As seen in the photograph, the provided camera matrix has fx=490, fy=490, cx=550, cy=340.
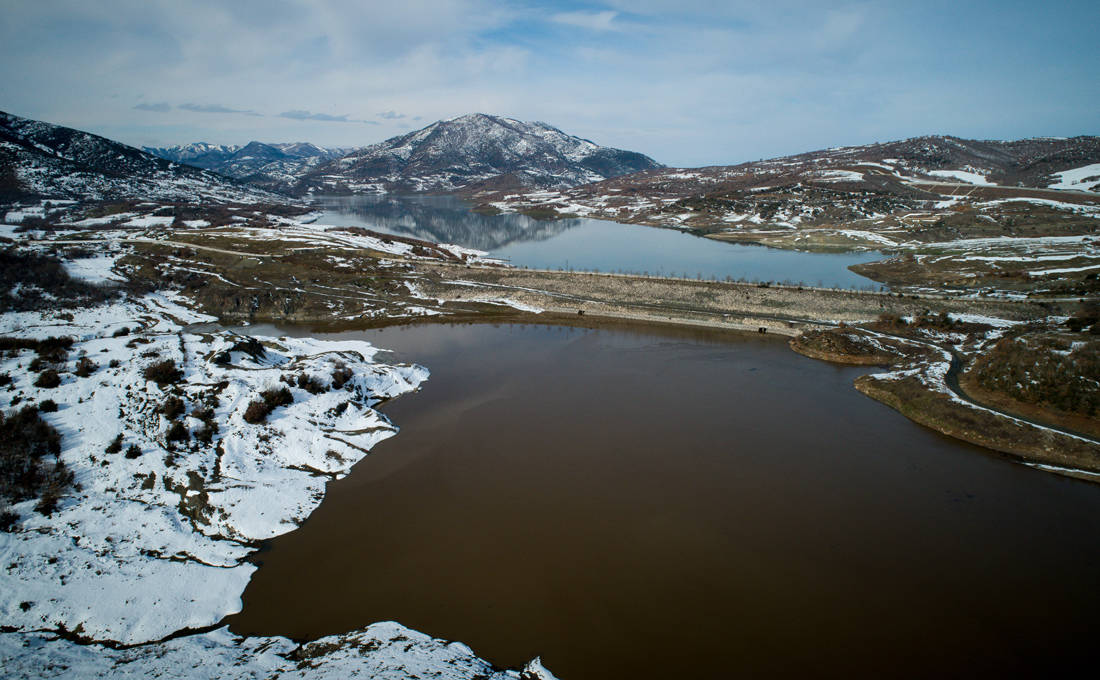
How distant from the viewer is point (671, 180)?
183750 mm

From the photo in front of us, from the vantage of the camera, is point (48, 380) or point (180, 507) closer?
point (180, 507)

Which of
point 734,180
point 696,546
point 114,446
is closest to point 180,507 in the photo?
point 114,446

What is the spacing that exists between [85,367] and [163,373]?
328 centimetres

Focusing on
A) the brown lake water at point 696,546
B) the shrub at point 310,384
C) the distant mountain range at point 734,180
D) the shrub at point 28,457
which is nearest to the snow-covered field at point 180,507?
the shrub at point 310,384

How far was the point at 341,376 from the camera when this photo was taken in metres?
25.5

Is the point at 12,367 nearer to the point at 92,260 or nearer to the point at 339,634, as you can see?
the point at 339,634

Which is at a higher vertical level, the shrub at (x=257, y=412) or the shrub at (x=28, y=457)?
the shrub at (x=257, y=412)

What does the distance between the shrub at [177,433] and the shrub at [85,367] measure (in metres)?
6.02

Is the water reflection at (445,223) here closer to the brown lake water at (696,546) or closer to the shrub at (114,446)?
the brown lake water at (696,546)

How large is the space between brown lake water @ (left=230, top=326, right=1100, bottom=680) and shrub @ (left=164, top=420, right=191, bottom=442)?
6.77 m

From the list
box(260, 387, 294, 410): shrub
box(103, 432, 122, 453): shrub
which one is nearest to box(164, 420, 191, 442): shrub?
box(103, 432, 122, 453): shrub

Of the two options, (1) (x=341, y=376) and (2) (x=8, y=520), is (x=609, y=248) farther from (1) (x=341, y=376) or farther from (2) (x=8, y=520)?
(2) (x=8, y=520)

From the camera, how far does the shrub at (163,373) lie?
2192 cm

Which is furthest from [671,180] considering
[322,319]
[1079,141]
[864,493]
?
[864,493]
